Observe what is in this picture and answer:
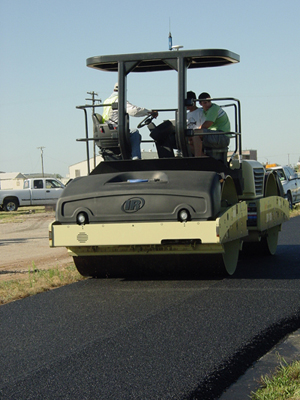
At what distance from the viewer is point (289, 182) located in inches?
904

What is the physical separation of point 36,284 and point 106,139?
→ 2039 mm

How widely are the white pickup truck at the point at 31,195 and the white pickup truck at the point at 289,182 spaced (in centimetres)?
1317

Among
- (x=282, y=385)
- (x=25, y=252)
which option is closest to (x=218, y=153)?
(x=282, y=385)

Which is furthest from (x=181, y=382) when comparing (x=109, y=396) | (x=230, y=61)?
(x=230, y=61)

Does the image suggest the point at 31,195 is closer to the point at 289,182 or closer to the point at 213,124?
the point at 289,182

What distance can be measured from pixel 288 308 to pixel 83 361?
8.00ft

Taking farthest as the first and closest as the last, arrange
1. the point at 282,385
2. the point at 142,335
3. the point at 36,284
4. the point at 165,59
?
the point at 36,284 → the point at 165,59 → the point at 142,335 → the point at 282,385

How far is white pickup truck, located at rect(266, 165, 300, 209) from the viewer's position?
22750 mm

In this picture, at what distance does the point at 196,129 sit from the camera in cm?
762

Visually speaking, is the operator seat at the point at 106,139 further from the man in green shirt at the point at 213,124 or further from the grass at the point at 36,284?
the grass at the point at 36,284

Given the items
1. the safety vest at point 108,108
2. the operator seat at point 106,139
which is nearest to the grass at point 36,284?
the operator seat at point 106,139

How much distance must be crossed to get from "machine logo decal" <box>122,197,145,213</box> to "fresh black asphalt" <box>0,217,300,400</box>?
95 cm

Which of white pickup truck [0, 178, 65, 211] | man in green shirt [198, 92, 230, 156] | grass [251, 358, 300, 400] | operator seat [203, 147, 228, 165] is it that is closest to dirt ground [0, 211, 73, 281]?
operator seat [203, 147, 228, 165]

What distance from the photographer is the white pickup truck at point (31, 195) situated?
32.0 meters
